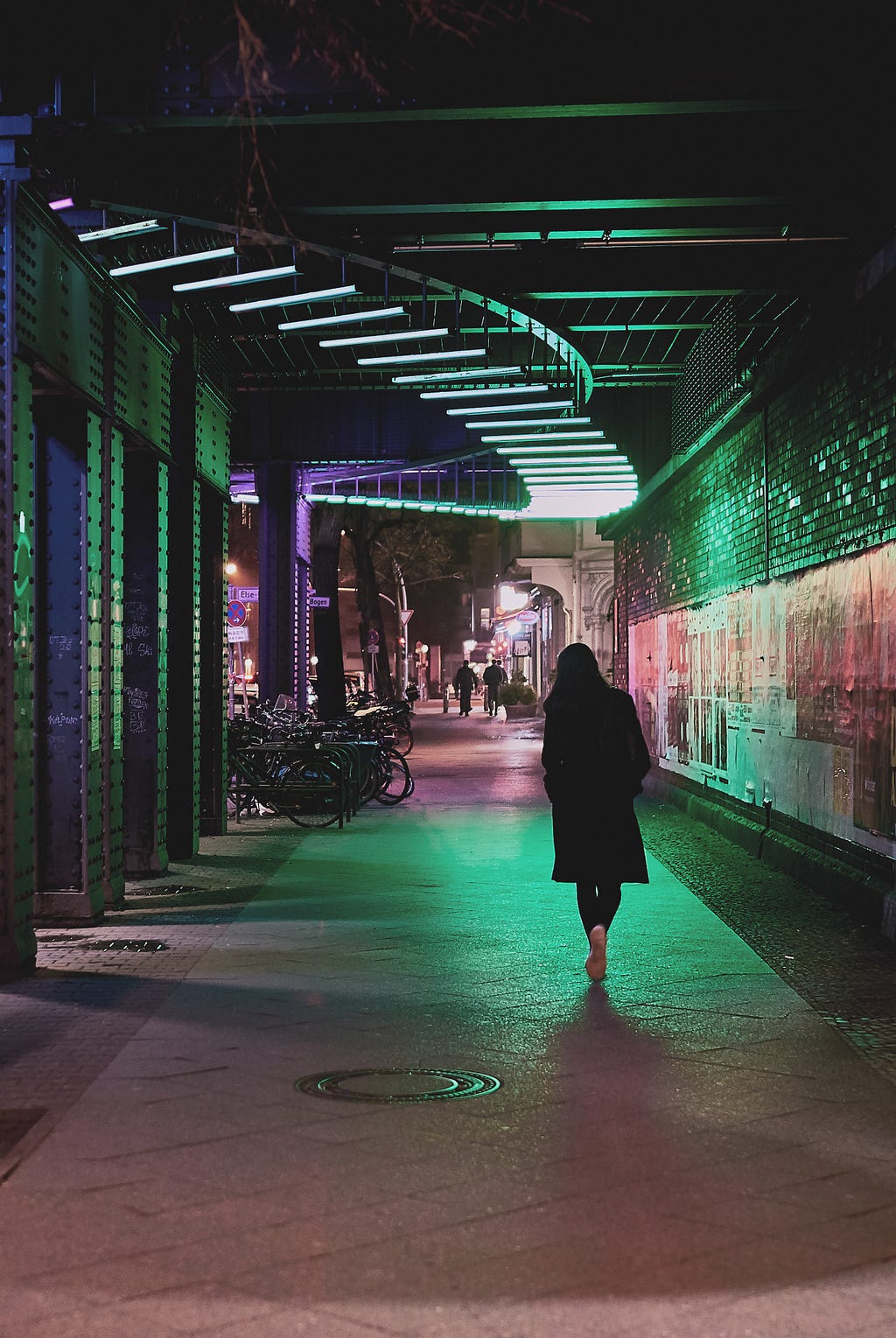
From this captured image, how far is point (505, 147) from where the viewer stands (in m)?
9.02

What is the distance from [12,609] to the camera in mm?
7730

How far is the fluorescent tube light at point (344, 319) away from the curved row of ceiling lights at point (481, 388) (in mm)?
11

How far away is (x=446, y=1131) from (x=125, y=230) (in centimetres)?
731

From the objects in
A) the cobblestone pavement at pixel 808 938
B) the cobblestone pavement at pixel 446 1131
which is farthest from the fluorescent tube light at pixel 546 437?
the cobblestone pavement at pixel 446 1131

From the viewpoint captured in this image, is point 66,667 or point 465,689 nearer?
point 66,667

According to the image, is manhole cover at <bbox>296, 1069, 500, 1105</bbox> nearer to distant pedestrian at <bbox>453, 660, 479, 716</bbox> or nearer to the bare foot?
the bare foot

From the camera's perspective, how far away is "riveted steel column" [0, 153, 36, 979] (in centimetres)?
770

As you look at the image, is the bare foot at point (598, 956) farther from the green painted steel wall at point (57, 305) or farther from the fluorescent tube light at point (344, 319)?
the fluorescent tube light at point (344, 319)

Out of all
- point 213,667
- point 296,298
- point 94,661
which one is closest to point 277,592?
point 213,667

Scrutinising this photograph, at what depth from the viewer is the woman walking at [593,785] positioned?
8.12m

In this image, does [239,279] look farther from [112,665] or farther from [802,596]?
[802,596]

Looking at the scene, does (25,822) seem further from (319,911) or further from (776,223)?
(776,223)

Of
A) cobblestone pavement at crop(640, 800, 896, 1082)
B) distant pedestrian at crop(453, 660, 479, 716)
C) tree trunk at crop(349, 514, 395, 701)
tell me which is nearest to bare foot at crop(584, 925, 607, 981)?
cobblestone pavement at crop(640, 800, 896, 1082)

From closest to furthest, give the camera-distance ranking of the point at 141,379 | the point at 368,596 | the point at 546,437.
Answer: the point at 141,379 → the point at 546,437 → the point at 368,596
